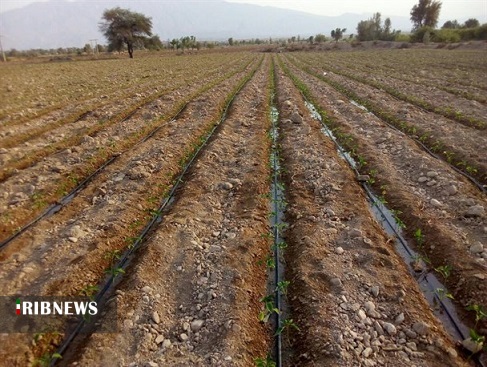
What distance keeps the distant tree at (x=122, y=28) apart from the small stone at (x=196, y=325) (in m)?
59.5

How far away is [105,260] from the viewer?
20.6ft

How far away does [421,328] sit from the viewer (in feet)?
15.6

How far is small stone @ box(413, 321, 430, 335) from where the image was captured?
15.5 ft

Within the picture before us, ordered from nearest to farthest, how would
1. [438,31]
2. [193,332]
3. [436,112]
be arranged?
[193,332]
[436,112]
[438,31]

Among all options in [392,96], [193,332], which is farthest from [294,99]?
[193,332]

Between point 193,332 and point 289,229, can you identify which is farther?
point 289,229

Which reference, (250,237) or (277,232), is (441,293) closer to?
(277,232)

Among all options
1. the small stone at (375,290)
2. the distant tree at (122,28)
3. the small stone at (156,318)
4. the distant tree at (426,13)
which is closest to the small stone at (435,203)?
the small stone at (375,290)

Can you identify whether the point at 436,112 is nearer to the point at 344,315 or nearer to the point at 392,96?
the point at 392,96

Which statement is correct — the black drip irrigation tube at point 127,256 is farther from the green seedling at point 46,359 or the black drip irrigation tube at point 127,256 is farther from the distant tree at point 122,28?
the distant tree at point 122,28

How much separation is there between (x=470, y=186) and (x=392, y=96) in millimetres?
11867

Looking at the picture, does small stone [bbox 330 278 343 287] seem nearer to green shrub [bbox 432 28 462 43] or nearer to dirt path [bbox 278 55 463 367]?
dirt path [bbox 278 55 463 367]
